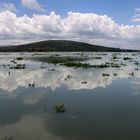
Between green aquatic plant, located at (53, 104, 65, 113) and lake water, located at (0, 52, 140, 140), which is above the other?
green aquatic plant, located at (53, 104, 65, 113)

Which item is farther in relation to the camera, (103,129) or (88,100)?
(88,100)

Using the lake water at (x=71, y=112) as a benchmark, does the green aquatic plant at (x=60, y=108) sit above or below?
above

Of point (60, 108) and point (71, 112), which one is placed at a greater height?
point (60, 108)

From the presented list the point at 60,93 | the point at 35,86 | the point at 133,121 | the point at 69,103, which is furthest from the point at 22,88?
the point at 133,121

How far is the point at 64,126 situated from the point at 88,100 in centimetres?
588

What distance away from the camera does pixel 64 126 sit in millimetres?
13289

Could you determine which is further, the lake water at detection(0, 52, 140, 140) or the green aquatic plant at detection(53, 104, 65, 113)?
the green aquatic plant at detection(53, 104, 65, 113)

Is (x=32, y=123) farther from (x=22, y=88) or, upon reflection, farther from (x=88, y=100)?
(x=22, y=88)

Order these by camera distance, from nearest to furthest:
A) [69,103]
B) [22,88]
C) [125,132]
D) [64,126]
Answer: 1. [125,132]
2. [64,126]
3. [69,103]
4. [22,88]

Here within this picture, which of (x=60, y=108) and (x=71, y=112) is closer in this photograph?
(x=71, y=112)

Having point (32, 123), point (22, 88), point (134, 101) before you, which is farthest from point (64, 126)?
point (22, 88)

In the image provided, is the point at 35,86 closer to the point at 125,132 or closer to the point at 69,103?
the point at 69,103

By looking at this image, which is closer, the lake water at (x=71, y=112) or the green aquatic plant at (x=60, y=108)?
the lake water at (x=71, y=112)

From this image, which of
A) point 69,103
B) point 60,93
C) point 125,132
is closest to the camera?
point 125,132
